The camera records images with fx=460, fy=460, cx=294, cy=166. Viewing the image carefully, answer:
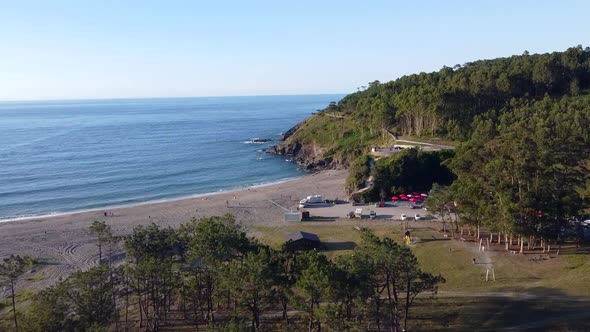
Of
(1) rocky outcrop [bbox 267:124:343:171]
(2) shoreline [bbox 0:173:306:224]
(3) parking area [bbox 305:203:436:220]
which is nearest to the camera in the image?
(3) parking area [bbox 305:203:436:220]

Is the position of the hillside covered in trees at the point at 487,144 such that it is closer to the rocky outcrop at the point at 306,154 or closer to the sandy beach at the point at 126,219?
the rocky outcrop at the point at 306,154

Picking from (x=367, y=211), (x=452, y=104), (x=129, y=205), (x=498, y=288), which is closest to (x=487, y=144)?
(x=367, y=211)

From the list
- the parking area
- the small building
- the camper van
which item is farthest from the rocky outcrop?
the small building

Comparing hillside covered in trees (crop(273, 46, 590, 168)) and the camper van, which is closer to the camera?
the camper van

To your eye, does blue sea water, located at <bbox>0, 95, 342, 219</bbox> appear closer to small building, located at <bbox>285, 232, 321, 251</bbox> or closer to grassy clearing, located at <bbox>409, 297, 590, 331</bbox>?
small building, located at <bbox>285, 232, 321, 251</bbox>

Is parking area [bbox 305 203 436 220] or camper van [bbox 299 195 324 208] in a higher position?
camper van [bbox 299 195 324 208]

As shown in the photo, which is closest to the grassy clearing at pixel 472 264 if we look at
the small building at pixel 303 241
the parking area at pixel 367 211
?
the small building at pixel 303 241
